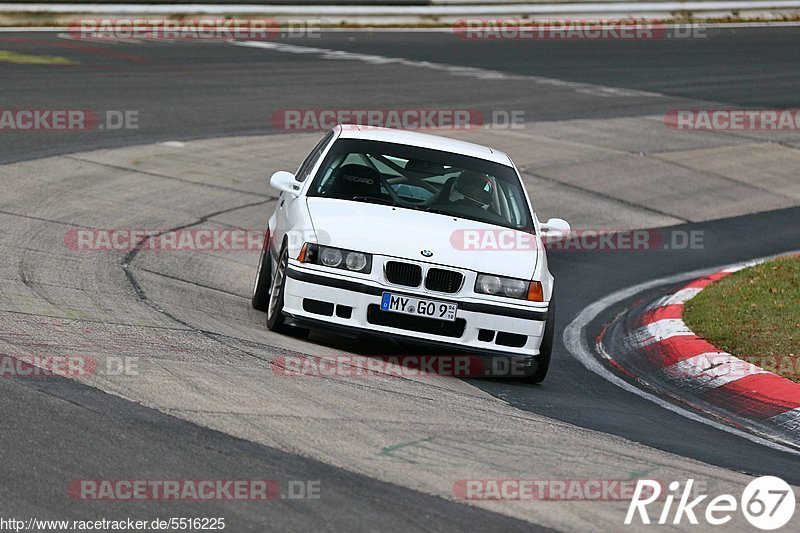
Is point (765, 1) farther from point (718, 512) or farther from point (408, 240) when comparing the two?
point (718, 512)

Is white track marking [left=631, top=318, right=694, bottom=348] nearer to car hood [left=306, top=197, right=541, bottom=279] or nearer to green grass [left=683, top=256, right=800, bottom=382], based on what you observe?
green grass [left=683, top=256, right=800, bottom=382]

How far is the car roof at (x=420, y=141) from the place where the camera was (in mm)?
9773

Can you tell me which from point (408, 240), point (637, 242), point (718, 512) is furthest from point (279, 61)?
point (718, 512)

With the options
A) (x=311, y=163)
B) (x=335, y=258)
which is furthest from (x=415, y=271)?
(x=311, y=163)

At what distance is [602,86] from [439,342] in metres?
17.2

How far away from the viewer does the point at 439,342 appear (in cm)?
818

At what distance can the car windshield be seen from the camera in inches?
360

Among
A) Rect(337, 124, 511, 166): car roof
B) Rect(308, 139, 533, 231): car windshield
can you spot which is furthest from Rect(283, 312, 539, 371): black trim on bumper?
Rect(337, 124, 511, 166): car roof

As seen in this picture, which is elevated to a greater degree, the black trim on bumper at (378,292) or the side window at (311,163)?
the side window at (311,163)

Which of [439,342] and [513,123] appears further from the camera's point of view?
[513,123]

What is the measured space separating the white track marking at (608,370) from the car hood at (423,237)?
3.99 ft

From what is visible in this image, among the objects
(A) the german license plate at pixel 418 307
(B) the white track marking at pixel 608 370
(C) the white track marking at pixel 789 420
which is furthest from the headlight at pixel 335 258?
(C) the white track marking at pixel 789 420

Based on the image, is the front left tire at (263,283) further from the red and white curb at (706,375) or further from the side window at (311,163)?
the red and white curb at (706,375)

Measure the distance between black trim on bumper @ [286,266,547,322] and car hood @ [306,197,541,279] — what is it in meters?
0.23
